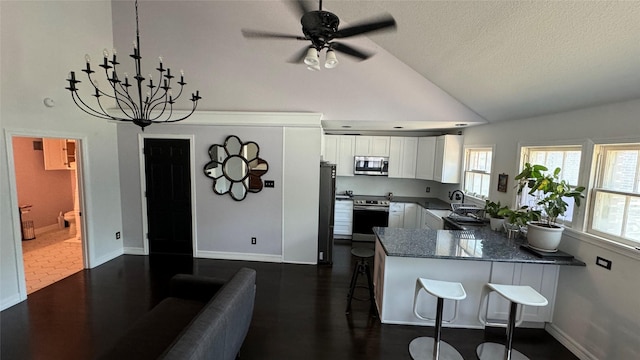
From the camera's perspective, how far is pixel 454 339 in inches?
106

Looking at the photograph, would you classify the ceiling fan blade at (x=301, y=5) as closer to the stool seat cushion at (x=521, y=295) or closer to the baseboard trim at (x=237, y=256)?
the stool seat cushion at (x=521, y=295)

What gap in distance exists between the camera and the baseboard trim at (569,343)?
7.90 feet

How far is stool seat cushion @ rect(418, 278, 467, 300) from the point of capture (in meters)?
2.25

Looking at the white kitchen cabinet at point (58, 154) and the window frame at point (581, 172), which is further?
the white kitchen cabinet at point (58, 154)

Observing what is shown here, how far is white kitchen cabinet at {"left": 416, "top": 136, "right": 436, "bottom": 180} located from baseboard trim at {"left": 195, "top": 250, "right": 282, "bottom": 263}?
3.29m

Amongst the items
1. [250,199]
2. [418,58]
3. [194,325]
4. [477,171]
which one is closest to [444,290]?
[194,325]

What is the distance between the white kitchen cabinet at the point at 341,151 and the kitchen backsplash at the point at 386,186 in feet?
1.38

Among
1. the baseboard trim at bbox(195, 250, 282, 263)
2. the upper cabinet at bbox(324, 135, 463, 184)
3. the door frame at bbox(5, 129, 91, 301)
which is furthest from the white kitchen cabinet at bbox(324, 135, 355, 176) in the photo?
the door frame at bbox(5, 129, 91, 301)

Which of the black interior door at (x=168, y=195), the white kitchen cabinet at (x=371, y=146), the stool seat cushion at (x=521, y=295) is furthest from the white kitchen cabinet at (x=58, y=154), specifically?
the stool seat cushion at (x=521, y=295)

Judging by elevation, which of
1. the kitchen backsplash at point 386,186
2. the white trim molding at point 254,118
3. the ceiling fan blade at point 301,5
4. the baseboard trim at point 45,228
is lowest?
the baseboard trim at point 45,228

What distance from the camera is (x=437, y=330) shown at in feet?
8.03

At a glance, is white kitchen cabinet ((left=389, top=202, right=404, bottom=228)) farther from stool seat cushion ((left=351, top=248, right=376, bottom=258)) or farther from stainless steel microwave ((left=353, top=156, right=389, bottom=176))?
stool seat cushion ((left=351, top=248, right=376, bottom=258))

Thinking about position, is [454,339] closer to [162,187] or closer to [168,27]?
[162,187]

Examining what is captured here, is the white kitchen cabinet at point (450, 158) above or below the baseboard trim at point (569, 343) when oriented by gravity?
above
